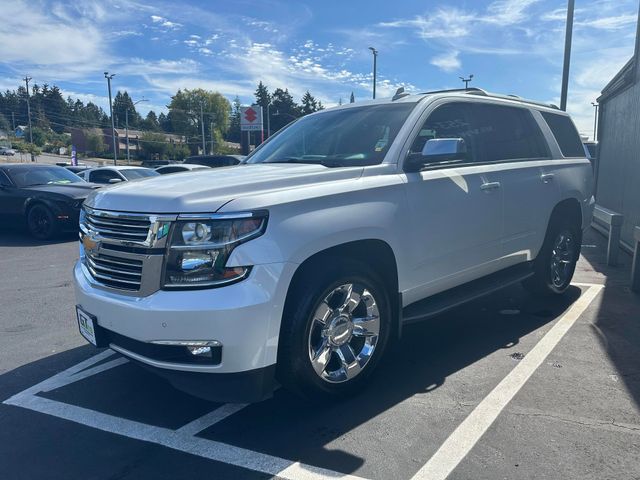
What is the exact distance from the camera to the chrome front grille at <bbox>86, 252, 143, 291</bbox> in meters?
3.03

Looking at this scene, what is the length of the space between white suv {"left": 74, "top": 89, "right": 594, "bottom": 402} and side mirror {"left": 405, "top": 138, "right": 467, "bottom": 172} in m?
0.01

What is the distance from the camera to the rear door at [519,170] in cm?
481

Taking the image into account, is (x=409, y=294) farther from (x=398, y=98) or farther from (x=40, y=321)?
(x=40, y=321)

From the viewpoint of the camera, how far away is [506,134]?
5.10 m

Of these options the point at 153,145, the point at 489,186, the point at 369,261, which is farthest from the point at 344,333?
the point at 153,145

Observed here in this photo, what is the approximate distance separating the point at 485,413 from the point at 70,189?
32.3ft


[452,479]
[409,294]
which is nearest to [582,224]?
[409,294]

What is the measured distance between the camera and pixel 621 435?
10.2 ft

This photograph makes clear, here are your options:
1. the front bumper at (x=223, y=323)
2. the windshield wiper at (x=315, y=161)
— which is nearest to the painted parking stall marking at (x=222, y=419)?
the front bumper at (x=223, y=323)

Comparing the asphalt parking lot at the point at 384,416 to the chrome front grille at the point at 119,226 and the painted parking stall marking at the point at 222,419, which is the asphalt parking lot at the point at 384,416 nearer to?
the painted parking stall marking at the point at 222,419

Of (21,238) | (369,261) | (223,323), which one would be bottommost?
(21,238)

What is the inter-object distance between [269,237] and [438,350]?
2278 mm

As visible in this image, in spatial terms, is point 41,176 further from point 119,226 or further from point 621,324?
point 621,324

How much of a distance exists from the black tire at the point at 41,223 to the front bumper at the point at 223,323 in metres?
8.65
